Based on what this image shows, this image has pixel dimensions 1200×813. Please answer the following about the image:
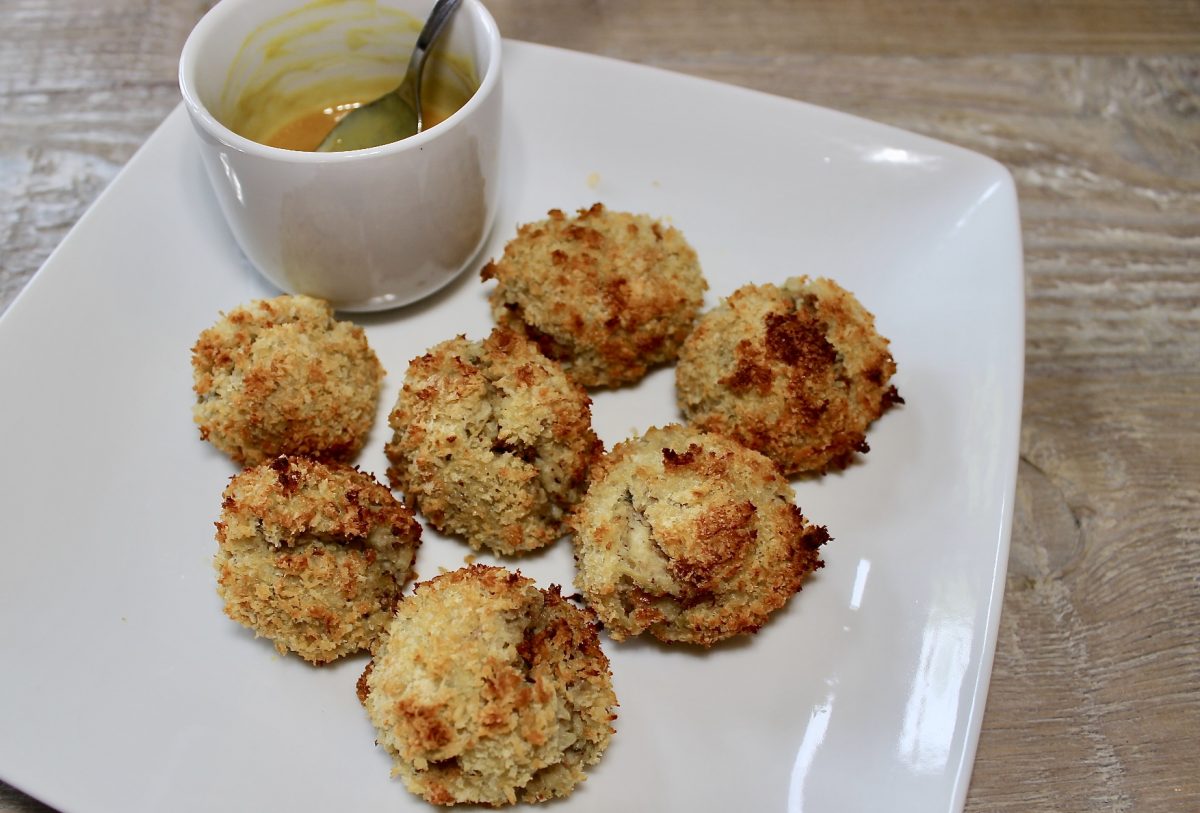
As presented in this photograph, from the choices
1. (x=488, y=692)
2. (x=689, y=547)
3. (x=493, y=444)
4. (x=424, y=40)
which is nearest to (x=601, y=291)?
(x=493, y=444)

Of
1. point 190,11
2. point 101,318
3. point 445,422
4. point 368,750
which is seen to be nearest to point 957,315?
point 445,422

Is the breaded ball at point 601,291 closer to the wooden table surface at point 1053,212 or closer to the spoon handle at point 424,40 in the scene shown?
the spoon handle at point 424,40

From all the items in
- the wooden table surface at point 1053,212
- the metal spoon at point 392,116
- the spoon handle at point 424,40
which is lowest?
the wooden table surface at point 1053,212

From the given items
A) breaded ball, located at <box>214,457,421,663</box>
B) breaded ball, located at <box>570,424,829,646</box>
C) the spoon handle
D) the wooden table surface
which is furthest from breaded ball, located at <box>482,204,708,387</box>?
the wooden table surface

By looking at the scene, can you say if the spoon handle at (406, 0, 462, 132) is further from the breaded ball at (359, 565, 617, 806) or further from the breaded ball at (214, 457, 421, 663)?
the breaded ball at (359, 565, 617, 806)

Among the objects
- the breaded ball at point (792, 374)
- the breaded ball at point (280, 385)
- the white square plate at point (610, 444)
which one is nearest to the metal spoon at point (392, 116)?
the white square plate at point (610, 444)

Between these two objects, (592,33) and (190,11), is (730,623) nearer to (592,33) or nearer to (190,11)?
(592,33)
